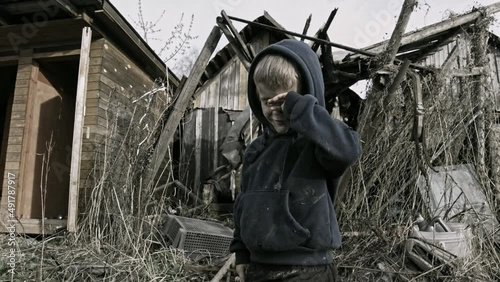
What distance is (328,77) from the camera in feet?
17.9

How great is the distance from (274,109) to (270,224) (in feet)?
1.37

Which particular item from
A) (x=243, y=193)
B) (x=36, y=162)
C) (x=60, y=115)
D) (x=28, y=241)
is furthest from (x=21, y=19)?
(x=243, y=193)

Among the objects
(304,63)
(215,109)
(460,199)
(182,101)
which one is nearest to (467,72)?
(460,199)

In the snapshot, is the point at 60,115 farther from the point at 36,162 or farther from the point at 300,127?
the point at 300,127

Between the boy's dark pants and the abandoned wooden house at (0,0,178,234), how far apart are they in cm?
360

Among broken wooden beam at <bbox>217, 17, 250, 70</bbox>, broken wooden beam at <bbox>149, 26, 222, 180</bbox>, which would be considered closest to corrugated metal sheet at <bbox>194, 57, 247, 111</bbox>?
broken wooden beam at <bbox>217, 17, 250, 70</bbox>

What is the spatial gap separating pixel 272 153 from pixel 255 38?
809 cm

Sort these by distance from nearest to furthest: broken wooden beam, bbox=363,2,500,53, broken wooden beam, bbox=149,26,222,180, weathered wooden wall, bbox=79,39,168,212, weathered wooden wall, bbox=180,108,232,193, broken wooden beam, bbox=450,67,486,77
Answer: weathered wooden wall, bbox=79,39,168,212 < broken wooden beam, bbox=149,26,222,180 < broken wooden beam, bbox=450,67,486,77 < broken wooden beam, bbox=363,2,500,53 < weathered wooden wall, bbox=180,108,232,193

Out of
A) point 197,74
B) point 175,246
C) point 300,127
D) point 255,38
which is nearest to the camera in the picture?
point 300,127

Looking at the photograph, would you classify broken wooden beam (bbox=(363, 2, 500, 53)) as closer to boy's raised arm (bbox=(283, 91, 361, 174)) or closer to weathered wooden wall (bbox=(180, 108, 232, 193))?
weathered wooden wall (bbox=(180, 108, 232, 193))

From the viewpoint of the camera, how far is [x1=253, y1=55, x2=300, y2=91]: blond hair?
138cm

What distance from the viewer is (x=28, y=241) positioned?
13.3ft

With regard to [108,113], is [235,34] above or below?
above

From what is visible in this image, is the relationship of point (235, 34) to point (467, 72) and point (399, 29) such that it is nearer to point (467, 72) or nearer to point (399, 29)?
point (399, 29)
